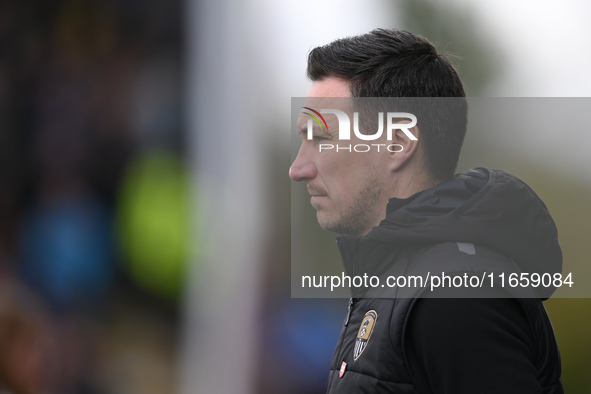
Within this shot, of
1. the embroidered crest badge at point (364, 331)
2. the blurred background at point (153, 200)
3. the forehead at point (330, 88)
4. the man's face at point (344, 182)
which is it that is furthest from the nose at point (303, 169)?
the blurred background at point (153, 200)

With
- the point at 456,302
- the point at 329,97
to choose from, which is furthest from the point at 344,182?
the point at 456,302

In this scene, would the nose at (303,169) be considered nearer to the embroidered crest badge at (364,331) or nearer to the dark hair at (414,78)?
the dark hair at (414,78)

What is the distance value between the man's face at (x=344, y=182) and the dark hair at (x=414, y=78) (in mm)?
47

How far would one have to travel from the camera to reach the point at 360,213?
3.11ft

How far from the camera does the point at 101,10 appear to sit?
290 cm

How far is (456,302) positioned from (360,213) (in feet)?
0.97

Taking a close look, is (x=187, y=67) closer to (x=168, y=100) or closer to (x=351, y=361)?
(x=168, y=100)

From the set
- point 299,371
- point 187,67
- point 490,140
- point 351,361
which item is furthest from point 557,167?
point 187,67

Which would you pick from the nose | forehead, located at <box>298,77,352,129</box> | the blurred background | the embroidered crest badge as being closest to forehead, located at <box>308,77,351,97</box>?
forehead, located at <box>298,77,352,129</box>

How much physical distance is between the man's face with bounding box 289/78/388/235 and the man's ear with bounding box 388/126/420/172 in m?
0.01

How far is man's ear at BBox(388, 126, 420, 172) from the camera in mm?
923

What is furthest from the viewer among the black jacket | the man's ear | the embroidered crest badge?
the man's ear

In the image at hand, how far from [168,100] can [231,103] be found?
33 centimetres

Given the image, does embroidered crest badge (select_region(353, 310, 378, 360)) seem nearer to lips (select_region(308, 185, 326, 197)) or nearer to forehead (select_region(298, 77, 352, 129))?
lips (select_region(308, 185, 326, 197))
